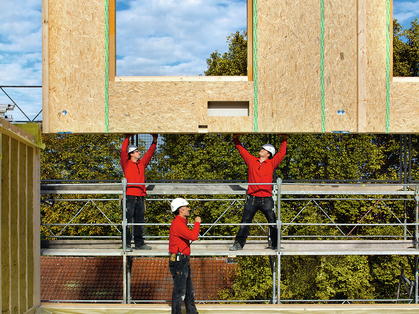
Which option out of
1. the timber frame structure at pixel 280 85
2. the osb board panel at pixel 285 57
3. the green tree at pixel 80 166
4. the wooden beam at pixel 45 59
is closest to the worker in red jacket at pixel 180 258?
the timber frame structure at pixel 280 85

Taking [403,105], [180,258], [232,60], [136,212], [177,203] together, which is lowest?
[180,258]

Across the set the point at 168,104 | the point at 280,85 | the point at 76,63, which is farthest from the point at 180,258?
the point at 76,63

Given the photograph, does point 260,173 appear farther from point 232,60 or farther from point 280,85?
point 232,60

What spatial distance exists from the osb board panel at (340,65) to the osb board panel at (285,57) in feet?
0.59

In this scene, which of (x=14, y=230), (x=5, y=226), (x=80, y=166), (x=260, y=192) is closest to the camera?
(x=5, y=226)

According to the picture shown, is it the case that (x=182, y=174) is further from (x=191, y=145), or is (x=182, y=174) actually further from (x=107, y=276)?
(x=107, y=276)

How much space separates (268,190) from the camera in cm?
586

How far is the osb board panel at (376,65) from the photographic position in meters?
6.09

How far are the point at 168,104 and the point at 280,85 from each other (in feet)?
6.66

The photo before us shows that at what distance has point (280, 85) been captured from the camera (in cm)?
617

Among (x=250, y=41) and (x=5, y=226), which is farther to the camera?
(x=250, y=41)

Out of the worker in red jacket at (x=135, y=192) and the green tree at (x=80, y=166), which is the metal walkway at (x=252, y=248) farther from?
the green tree at (x=80, y=166)

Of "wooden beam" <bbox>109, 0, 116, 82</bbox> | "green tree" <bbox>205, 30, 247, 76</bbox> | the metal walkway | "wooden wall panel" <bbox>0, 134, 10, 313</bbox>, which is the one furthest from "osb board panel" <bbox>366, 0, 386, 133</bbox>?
"green tree" <bbox>205, 30, 247, 76</bbox>

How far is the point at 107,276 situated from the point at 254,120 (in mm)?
22074
